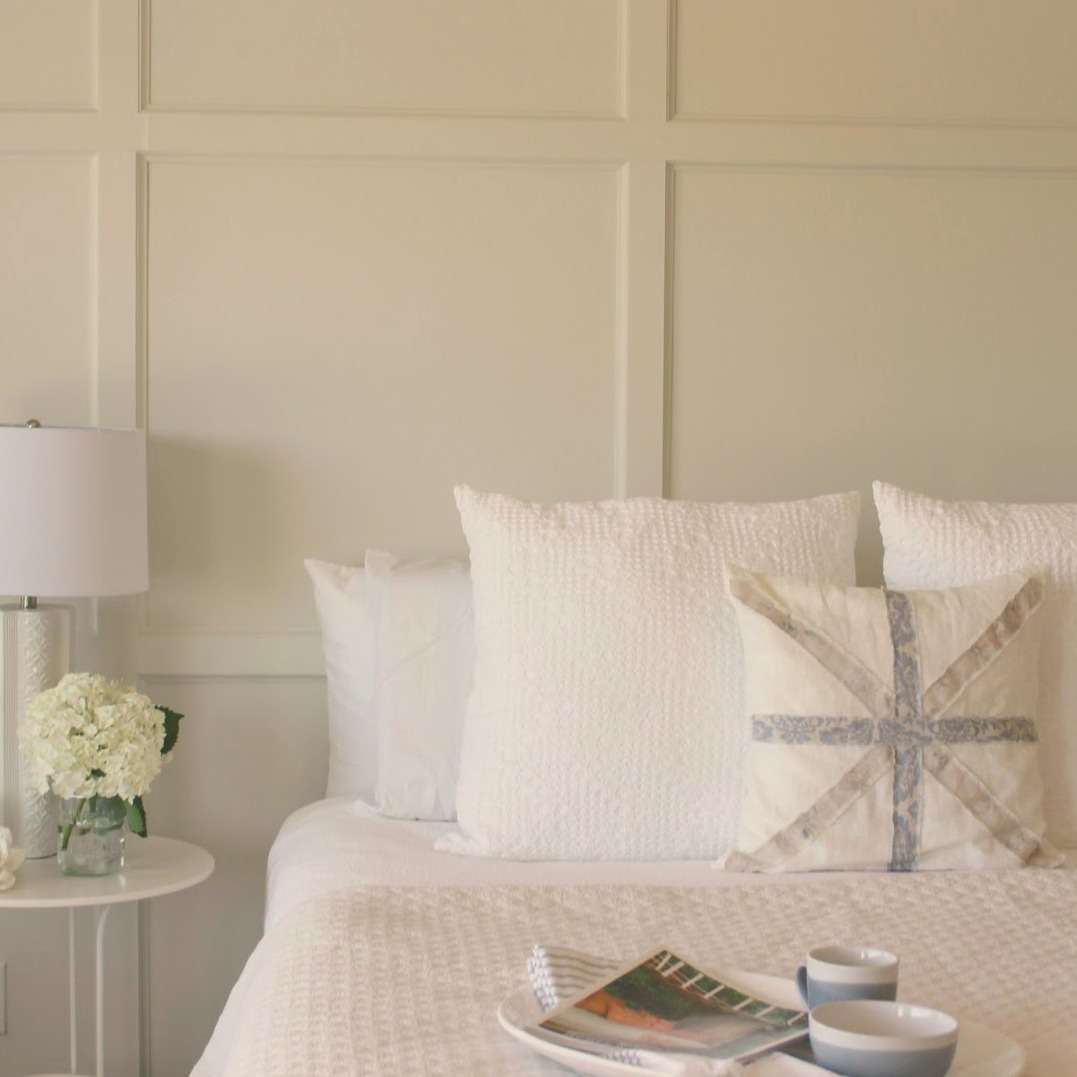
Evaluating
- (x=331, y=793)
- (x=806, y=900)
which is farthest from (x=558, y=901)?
(x=331, y=793)

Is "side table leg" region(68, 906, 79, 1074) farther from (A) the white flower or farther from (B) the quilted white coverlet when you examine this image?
(B) the quilted white coverlet

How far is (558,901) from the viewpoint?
1693 mm

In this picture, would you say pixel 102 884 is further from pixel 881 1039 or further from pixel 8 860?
pixel 881 1039

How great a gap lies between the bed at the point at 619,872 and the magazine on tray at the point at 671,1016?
5cm

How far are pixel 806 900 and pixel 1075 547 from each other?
736 millimetres

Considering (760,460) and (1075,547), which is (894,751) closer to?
(1075,547)

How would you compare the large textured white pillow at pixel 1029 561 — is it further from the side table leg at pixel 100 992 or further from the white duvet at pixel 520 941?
the side table leg at pixel 100 992

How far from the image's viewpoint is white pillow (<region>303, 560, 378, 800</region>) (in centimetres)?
235

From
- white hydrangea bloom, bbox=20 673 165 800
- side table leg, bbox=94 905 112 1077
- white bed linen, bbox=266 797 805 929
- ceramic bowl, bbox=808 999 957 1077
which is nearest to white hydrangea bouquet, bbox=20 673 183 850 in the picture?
white hydrangea bloom, bbox=20 673 165 800

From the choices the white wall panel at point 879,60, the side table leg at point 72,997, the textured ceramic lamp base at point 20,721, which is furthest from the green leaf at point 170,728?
the white wall panel at point 879,60

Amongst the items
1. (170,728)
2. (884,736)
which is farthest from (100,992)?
(884,736)

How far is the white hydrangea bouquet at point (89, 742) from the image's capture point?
2127 millimetres

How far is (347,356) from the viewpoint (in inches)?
98.9

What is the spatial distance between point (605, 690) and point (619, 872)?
241mm
